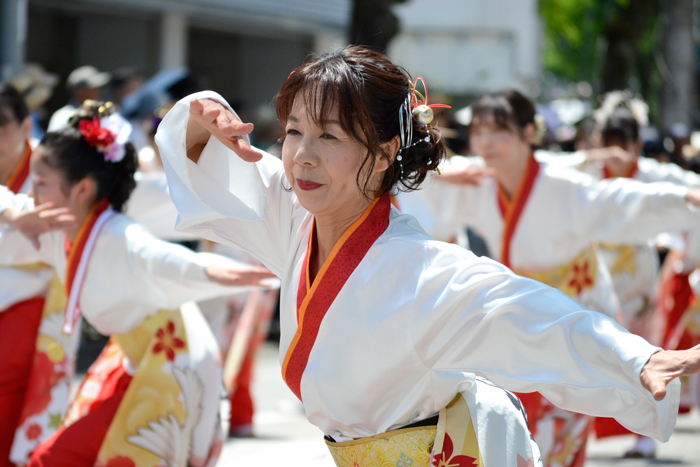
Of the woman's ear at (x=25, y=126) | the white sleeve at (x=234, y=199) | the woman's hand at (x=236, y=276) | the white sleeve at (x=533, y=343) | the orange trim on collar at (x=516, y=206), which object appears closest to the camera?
the white sleeve at (x=533, y=343)

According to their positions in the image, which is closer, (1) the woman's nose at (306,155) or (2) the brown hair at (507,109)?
(1) the woman's nose at (306,155)

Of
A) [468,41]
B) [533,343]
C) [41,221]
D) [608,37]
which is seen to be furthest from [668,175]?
[468,41]

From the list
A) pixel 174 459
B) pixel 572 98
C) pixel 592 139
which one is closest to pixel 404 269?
pixel 174 459

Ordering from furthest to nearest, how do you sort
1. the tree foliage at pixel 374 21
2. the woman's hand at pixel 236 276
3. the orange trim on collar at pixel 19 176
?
the tree foliage at pixel 374 21 → the orange trim on collar at pixel 19 176 → the woman's hand at pixel 236 276

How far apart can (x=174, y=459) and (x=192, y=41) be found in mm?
10741

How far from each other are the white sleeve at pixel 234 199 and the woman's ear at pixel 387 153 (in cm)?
29

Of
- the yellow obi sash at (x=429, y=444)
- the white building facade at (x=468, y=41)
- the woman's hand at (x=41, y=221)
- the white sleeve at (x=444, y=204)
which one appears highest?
the woman's hand at (x=41, y=221)

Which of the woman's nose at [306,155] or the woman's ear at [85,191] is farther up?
the woman's nose at [306,155]

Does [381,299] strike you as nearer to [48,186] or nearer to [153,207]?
[48,186]

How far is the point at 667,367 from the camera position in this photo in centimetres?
170

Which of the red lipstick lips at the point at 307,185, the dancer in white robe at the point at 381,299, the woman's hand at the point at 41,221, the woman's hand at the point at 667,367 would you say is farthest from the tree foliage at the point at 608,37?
the woman's hand at the point at 667,367

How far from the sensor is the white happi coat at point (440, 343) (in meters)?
1.84

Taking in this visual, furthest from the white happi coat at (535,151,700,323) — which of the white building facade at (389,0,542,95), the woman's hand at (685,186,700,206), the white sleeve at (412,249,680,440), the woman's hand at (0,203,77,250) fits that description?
the white building facade at (389,0,542,95)

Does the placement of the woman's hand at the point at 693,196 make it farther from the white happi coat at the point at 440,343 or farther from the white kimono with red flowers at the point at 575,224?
the white happi coat at the point at 440,343
